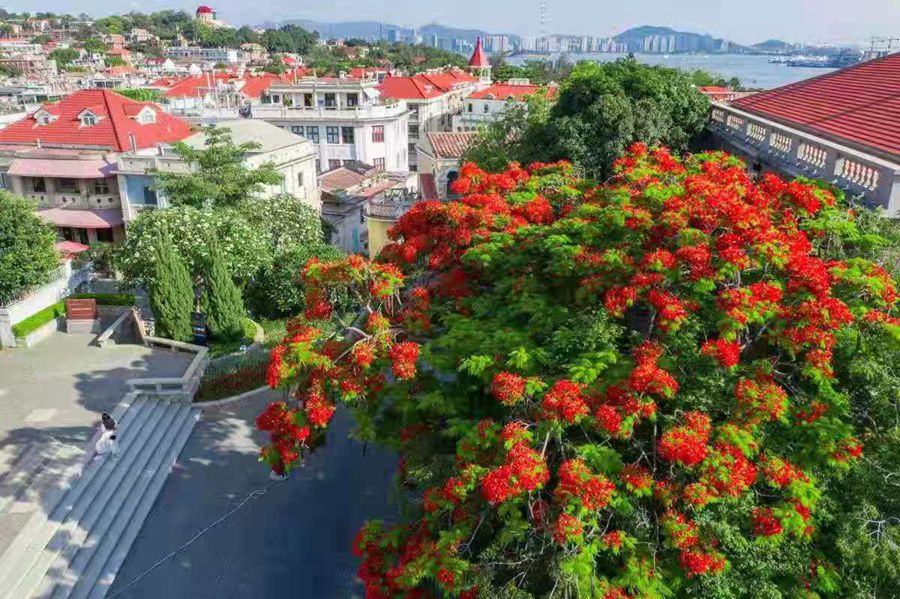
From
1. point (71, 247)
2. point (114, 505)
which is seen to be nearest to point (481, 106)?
point (71, 247)

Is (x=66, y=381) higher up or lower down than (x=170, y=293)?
lower down

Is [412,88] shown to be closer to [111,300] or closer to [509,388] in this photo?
[111,300]

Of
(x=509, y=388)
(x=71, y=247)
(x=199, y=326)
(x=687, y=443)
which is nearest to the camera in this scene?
(x=687, y=443)

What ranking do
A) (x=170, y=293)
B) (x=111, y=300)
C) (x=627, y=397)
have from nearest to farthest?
(x=627, y=397), (x=170, y=293), (x=111, y=300)

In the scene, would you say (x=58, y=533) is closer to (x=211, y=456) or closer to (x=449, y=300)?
(x=211, y=456)

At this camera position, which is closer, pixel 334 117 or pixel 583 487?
pixel 583 487

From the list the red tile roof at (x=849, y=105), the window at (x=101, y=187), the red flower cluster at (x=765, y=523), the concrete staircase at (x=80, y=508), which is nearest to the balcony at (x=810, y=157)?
the red tile roof at (x=849, y=105)
